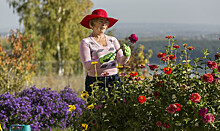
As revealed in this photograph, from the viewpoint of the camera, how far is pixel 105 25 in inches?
150

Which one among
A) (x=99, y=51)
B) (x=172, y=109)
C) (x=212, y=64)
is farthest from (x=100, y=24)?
(x=172, y=109)

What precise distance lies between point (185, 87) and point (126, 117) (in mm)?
698

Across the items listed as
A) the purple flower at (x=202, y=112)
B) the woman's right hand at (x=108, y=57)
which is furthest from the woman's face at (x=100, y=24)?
the purple flower at (x=202, y=112)

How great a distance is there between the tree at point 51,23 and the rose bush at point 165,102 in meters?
15.6

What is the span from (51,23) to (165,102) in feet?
54.6

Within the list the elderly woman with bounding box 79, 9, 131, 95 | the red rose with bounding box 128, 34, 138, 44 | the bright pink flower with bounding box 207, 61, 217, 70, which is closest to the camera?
the bright pink flower with bounding box 207, 61, 217, 70

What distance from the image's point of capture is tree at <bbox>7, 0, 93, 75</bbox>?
61.2ft

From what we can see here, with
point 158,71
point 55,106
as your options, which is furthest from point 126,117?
point 55,106

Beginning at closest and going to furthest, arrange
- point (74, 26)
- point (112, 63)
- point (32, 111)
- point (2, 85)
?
point (112, 63), point (32, 111), point (2, 85), point (74, 26)

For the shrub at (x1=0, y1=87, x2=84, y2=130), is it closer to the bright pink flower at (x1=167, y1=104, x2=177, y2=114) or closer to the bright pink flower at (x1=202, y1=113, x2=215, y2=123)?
the bright pink flower at (x1=167, y1=104, x2=177, y2=114)

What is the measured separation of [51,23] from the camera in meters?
18.8

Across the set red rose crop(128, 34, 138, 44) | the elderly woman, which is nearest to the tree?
the elderly woman

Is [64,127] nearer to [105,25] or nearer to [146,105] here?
[105,25]

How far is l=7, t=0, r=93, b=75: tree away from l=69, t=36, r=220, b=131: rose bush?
1555 cm
